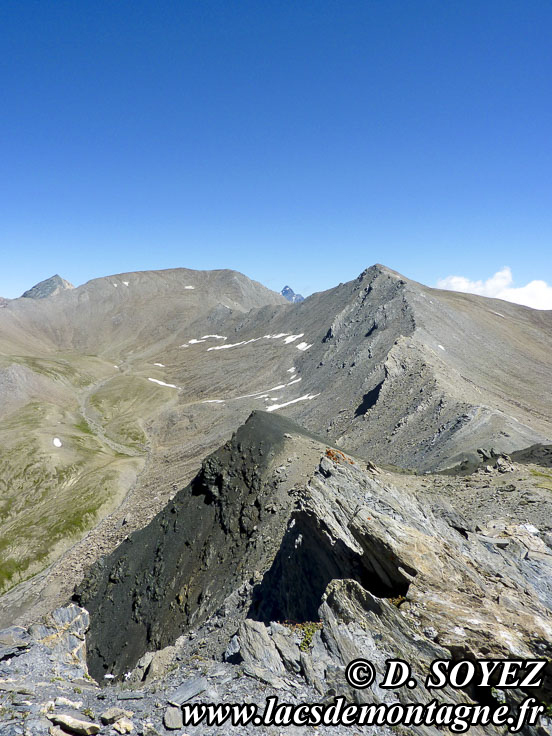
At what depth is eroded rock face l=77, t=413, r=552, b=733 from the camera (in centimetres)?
1154

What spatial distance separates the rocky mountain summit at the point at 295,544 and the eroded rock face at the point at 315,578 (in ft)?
0.29

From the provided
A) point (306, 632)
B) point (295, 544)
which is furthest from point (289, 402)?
point (306, 632)

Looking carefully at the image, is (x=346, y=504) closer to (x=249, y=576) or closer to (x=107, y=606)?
(x=249, y=576)

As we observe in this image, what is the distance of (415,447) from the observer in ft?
158

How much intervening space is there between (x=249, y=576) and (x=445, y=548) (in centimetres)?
1215

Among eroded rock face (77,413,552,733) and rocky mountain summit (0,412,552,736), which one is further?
eroded rock face (77,413,552,733)

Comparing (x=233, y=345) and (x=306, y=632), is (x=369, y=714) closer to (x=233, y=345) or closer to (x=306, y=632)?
(x=306, y=632)

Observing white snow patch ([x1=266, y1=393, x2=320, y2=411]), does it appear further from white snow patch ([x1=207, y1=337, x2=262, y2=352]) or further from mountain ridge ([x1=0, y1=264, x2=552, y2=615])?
white snow patch ([x1=207, y1=337, x2=262, y2=352])

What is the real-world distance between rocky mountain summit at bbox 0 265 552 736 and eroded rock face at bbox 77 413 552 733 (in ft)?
0.29

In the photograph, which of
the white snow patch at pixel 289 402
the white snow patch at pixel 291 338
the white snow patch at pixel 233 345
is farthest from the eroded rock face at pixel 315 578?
the white snow patch at pixel 233 345

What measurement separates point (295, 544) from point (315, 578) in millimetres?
2630

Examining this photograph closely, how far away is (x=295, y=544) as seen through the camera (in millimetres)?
20422

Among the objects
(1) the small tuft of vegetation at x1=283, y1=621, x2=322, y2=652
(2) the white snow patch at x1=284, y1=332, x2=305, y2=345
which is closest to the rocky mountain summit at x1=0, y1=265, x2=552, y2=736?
(1) the small tuft of vegetation at x1=283, y1=621, x2=322, y2=652

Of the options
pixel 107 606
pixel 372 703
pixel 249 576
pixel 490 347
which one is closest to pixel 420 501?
pixel 249 576
